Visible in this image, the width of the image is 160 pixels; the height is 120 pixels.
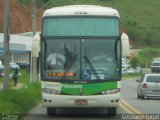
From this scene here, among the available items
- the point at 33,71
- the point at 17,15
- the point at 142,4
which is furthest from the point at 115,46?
the point at 142,4

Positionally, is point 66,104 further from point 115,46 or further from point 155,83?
point 155,83

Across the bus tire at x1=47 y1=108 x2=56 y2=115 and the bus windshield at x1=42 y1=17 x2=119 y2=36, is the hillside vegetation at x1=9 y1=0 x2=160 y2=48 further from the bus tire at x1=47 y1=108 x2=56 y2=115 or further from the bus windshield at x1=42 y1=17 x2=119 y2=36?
the bus windshield at x1=42 y1=17 x2=119 y2=36

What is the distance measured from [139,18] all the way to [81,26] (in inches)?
5999

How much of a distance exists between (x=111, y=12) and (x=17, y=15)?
89.5 meters

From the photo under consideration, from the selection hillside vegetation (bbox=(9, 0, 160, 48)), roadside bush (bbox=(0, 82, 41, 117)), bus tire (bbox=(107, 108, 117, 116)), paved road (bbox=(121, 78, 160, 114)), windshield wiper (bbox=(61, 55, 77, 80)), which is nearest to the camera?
roadside bush (bbox=(0, 82, 41, 117))

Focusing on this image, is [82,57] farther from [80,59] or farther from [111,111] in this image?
[111,111]

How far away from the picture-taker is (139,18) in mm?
171875

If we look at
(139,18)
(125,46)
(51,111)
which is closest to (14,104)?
(51,111)

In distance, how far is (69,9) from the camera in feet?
69.1

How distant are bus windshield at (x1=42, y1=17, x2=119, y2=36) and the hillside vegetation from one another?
12407 centimetres

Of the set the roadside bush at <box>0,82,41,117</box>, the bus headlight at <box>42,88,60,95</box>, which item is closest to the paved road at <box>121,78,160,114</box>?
the bus headlight at <box>42,88,60,95</box>

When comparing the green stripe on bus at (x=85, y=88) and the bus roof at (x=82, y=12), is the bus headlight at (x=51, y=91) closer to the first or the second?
the green stripe on bus at (x=85, y=88)

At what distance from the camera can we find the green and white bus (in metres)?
20.2

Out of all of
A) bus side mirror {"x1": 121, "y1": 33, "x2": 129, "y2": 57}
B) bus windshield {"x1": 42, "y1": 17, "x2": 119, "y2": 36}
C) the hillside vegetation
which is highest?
bus windshield {"x1": 42, "y1": 17, "x2": 119, "y2": 36}
